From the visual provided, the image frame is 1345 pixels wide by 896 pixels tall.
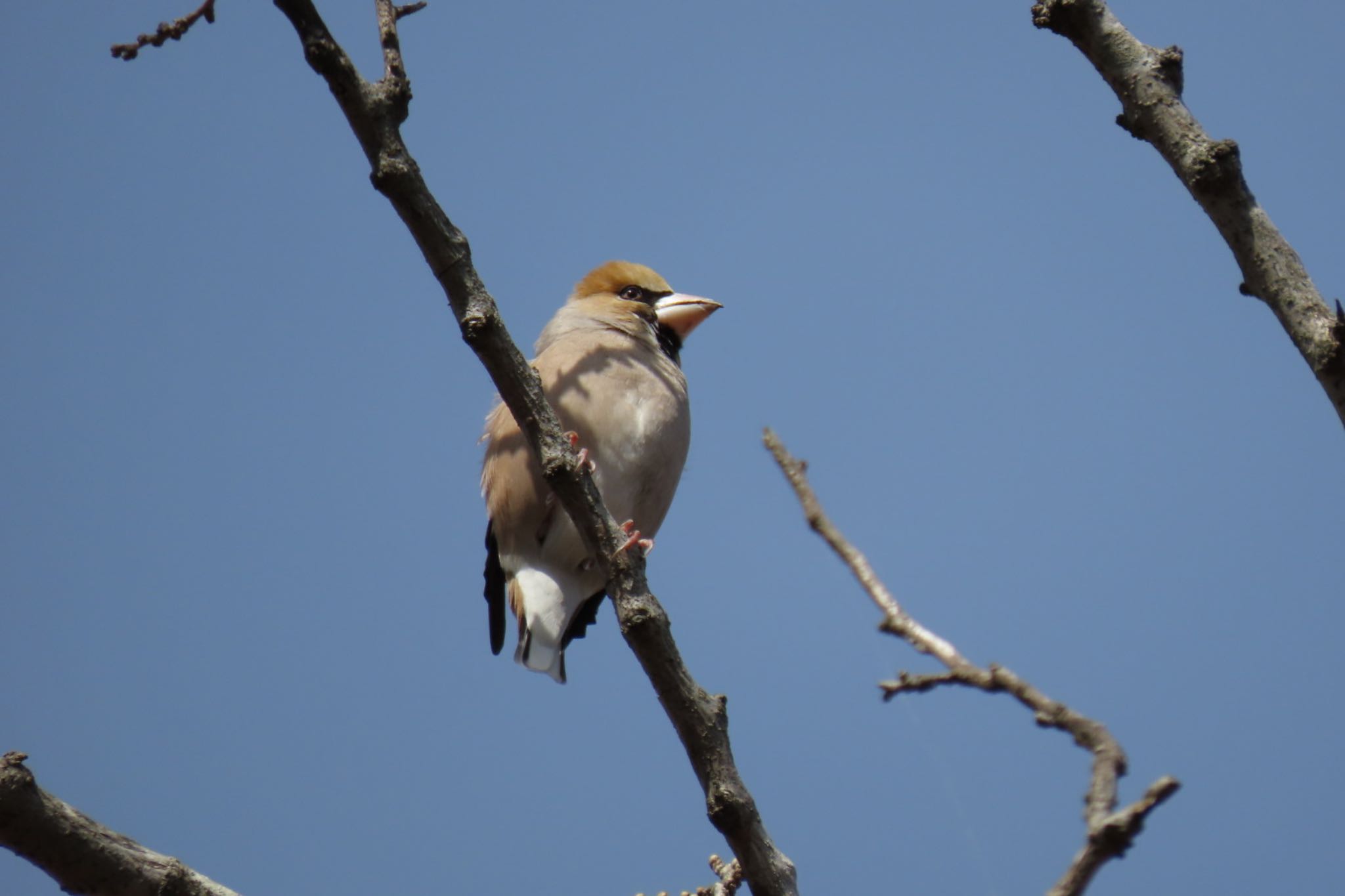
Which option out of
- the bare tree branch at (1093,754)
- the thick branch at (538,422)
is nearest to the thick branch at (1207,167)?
the bare tree branch at (1093,754)

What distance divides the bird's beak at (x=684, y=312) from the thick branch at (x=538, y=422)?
306cm

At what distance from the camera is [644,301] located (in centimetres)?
632

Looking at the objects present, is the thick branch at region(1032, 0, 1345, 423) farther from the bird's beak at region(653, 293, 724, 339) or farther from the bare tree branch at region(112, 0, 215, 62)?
the bird's beak at region(653, 293, 724, 339)

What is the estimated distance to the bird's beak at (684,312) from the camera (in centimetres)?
612

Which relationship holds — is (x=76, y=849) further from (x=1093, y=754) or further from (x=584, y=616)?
(x=584, y=616)

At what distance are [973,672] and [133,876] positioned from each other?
1609mm

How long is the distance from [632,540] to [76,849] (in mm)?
1386

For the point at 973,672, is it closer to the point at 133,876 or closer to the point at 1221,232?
the point at 1221,232

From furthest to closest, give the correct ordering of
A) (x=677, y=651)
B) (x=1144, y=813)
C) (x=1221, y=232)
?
(x=677, y=651) < (x=1221, y=232) < (x=1144, y=813)

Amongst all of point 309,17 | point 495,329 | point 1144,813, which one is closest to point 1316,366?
point 1144,813

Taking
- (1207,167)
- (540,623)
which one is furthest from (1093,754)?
(540,623)

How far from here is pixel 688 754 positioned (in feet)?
9.30

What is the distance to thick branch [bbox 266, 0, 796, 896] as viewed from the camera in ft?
8.96

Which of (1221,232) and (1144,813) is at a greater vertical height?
(1221,232)
